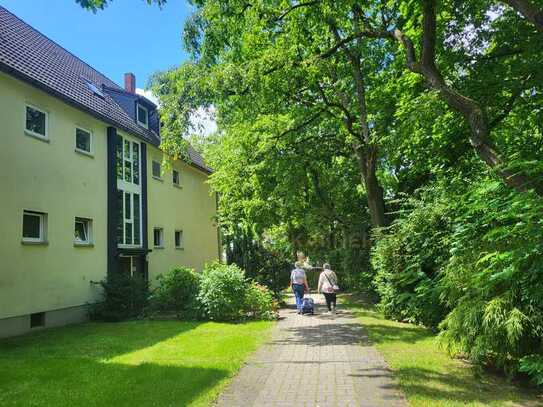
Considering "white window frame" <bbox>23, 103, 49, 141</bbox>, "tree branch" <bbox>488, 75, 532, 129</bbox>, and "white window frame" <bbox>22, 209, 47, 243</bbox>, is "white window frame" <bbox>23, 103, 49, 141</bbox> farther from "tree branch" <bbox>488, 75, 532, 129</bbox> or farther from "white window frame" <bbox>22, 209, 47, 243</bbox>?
"tree branch" <bbox>488, 75, 532, 129</bbox>

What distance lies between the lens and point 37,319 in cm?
1416

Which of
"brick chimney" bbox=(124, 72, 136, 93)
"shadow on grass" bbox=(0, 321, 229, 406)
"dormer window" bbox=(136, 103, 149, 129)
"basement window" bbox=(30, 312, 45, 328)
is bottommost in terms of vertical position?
"shadow on grass" bbox=(0, 321, 229, 406)

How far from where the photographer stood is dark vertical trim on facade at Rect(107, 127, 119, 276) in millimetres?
17688

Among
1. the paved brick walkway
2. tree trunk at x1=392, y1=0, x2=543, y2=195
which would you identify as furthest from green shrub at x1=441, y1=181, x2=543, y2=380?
the paved brick walkway

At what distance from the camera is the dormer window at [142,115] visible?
73.5 feet

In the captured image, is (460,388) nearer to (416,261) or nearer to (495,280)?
(495,280)

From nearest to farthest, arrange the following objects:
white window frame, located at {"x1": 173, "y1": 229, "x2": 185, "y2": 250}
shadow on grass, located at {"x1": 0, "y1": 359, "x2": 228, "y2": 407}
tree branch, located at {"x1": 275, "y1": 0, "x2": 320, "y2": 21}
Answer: shadow on grass, located at {"x1": 0, "y1": 359, "x2": 228, "y2": 407} → tree branch, located at {"x1": 275, "y1": 0, "x2": 320, "y2": 21} → white window frame, located at {"x1": 173, "y1": 229, "x2": 185, "y2": 250}

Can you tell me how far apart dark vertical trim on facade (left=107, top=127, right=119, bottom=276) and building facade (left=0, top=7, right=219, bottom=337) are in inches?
1.4

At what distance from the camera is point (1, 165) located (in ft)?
42.2

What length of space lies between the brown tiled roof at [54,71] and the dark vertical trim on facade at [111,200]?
662 mm

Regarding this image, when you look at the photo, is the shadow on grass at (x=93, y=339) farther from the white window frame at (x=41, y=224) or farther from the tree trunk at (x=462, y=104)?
the tree trunk at (x=462, y=104)

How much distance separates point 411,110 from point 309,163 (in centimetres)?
802

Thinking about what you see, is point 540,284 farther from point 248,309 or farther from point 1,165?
point 1,165

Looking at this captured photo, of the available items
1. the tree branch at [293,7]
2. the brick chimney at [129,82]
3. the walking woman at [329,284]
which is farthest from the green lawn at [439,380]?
the brick chimney at [129,82]
